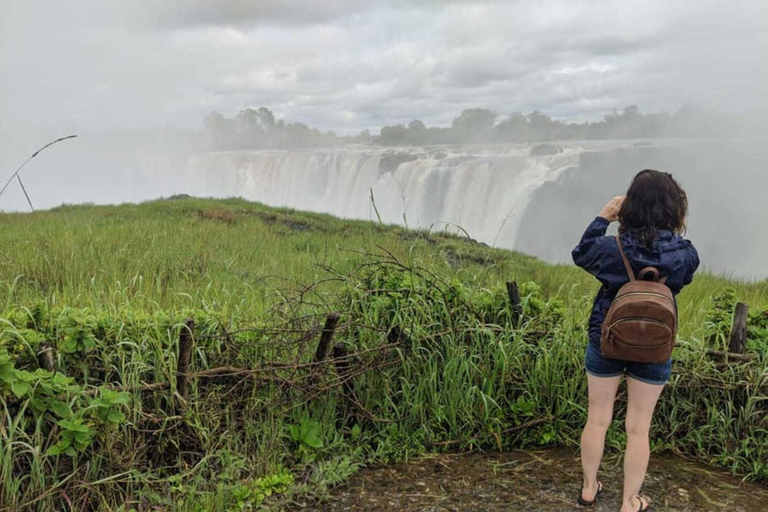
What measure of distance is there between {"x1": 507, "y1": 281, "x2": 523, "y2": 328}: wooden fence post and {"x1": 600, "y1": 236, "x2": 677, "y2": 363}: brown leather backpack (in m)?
1.32

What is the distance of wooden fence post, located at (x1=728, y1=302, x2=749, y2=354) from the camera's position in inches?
147

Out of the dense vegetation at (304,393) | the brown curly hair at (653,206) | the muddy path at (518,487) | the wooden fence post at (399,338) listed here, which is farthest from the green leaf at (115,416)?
the brown curly hair at (653,206)

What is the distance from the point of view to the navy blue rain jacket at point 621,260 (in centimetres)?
Result: 281

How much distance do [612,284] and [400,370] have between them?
5.07 feet

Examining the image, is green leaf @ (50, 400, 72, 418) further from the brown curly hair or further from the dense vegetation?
the brown curly hair

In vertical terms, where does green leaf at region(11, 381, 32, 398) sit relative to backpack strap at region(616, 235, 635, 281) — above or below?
below

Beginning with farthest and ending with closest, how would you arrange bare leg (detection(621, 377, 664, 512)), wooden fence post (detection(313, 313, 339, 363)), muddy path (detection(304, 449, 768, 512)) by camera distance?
wooden fence post (detection(313, 313, 339, 363))
muddy path (detection(304, 449, 768, 512))
bare leg (detection(621, 377, 664, 512))

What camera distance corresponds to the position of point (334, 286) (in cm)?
568

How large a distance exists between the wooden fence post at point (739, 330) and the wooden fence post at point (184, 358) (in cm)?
320

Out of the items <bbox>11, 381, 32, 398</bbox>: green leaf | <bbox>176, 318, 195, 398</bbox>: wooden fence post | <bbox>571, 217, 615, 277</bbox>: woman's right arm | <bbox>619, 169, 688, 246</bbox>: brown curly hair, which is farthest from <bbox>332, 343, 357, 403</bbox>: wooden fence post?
<bbox>619, 169, 688, 246</bbox>: brown curly hair

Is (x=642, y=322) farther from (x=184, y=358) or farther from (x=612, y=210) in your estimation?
(x=184, y=358)

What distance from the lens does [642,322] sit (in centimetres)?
270

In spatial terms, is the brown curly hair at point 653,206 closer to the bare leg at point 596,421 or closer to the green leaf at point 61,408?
the bare leg at point 596,421

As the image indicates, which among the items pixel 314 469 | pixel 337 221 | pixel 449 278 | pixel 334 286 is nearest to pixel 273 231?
pixel 337 221
